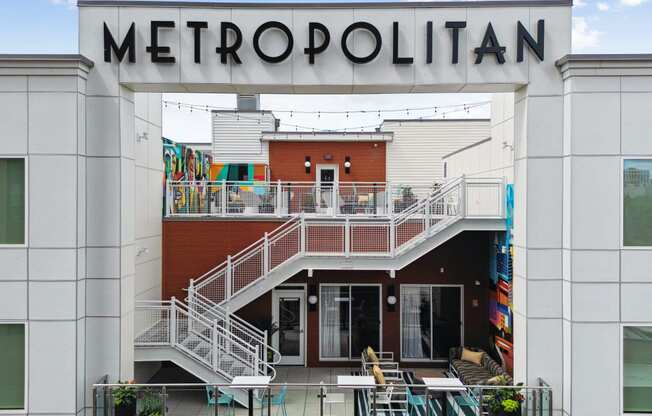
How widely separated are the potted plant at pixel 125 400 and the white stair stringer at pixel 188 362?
3747 mm

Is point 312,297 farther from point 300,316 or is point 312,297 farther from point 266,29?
point 266,29

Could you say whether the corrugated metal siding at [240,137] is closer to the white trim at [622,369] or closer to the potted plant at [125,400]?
the potted plant at [125,400]

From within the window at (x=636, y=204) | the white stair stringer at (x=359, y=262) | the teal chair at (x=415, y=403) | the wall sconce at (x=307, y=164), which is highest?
the wall sconce at (x=307, y=164)

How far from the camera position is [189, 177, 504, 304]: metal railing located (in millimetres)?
14500

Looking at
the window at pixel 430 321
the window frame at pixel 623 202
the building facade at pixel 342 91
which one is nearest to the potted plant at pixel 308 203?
the window at pixel 430 321

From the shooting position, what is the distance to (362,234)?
14633 millimetres

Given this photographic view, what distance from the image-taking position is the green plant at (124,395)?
9.13 meters

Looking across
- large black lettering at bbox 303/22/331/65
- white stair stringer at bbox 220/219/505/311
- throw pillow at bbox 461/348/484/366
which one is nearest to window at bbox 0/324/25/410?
white stair stringer at bbox 220/219/505/311

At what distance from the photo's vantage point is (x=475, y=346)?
57.1ft

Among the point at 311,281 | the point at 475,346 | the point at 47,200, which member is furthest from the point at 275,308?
the point at 47,200

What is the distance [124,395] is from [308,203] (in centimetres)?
824

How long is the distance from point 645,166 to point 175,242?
488 inches

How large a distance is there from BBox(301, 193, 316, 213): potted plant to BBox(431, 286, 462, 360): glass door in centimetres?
480

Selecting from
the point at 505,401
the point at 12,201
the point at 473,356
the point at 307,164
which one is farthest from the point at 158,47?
the point at 307,164
